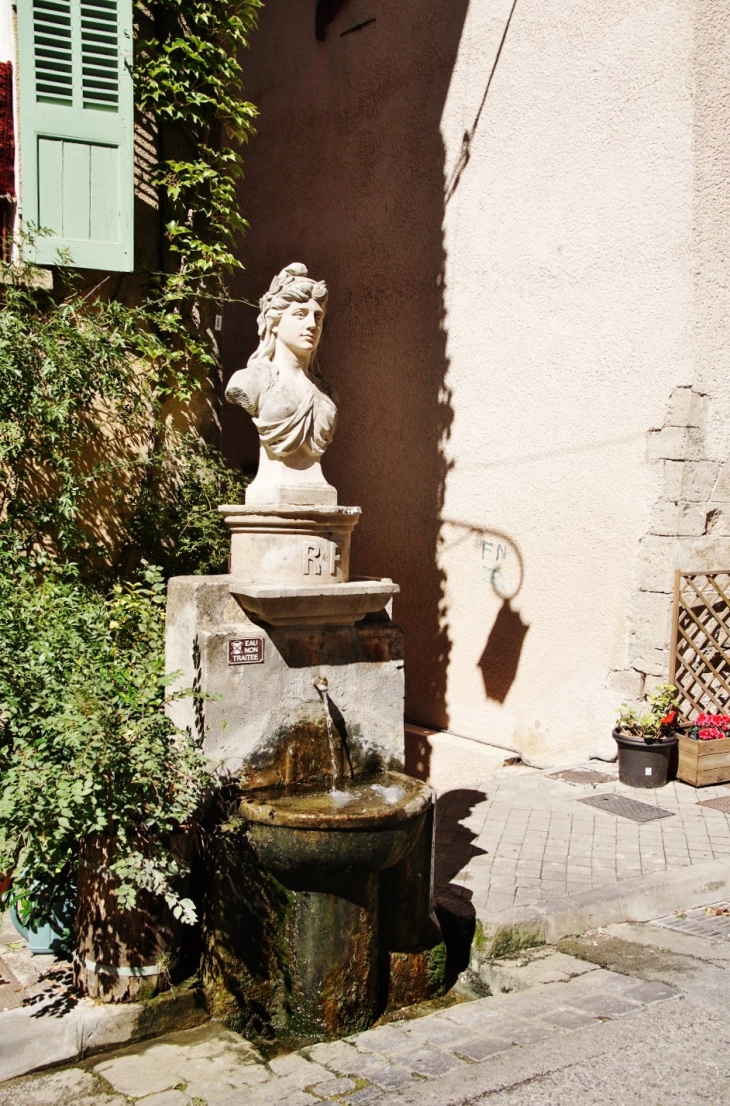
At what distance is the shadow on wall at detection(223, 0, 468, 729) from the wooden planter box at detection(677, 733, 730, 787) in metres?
2.32

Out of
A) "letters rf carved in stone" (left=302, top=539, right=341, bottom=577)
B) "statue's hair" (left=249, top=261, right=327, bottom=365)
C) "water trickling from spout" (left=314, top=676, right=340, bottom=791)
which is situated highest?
"statue's hair" (left=249, top=261, right=327, bottom=365)

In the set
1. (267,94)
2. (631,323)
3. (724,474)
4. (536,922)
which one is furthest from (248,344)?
(536,922)

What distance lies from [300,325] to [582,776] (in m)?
3.91

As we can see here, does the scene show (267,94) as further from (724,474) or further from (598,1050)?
(598,1050)

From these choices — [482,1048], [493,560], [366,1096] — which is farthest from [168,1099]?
[493,560]

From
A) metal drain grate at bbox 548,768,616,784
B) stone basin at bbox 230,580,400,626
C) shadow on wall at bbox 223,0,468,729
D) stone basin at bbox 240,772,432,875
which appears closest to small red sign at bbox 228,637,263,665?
stone basin at bbox 230,580,400,626

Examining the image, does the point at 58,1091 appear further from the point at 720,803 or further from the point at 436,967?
the point at 720,803

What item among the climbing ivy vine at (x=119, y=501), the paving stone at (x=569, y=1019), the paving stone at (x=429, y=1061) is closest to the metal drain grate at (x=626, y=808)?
the paving stone at (x=569, y=1019)

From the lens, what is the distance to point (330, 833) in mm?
3863

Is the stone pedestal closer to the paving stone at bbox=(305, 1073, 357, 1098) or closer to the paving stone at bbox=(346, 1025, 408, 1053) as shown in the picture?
the paving stone at bbox=(346, 1025, 408, 1053)

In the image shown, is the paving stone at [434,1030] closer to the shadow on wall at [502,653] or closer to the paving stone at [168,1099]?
the paving stone at [168,1099]

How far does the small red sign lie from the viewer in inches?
163

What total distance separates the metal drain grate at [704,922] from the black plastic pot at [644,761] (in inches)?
64.6

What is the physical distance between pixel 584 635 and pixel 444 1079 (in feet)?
14.4
